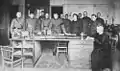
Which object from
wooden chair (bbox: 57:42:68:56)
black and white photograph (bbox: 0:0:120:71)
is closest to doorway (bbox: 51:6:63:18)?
black and white photograph (bbox: 0:0:120:71)

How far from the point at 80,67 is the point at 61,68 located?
0.50m

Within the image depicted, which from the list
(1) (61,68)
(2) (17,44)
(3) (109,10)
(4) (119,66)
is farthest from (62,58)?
(3) (109,10)

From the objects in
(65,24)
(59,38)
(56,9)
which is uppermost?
(56,9)

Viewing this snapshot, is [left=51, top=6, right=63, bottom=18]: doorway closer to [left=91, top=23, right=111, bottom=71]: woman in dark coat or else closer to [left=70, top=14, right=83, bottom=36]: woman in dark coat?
[left=70, top=14, right=83, bottom=36]: woman in dark coat

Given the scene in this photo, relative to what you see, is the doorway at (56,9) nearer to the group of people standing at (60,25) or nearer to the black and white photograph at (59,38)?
the black and white photograph at (59,38)

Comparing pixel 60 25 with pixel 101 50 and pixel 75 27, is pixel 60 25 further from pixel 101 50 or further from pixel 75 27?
pixel 101 50

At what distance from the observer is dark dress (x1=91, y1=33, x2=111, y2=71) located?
15.9 ft

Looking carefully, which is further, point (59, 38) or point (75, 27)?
point (75, 27)

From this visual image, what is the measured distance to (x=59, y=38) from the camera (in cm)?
638

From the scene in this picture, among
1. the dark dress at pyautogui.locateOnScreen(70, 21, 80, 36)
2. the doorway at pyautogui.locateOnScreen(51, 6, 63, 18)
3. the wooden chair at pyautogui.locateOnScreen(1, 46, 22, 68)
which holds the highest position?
the doorway at pyautogui.locateOnScreen(51, 6, 63, 18)

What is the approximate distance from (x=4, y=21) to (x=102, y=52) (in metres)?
5.23

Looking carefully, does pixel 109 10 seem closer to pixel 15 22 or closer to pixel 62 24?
pixel 62 24


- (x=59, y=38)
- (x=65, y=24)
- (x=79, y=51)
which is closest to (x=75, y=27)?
(x=65, y=24)

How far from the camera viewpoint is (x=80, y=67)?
19.8ft
